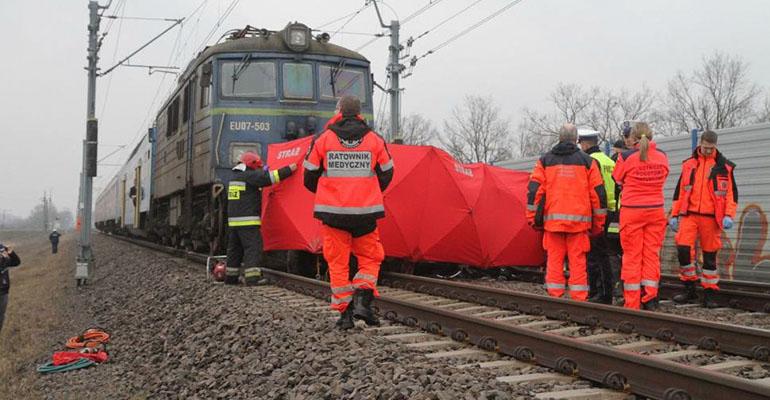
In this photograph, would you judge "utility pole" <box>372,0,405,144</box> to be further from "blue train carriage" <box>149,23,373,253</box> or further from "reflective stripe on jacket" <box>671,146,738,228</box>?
"reflective stripe on jacket" <box>671,146,738,228</box>

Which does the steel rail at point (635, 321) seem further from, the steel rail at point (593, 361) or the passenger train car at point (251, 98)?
the passenger train car at point (251, 98)

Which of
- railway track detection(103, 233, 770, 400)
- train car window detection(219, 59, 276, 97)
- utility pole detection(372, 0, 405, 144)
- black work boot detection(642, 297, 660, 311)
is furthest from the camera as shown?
utility pole detection(372, 0, 405, 144)

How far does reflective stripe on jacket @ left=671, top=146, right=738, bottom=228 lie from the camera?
6.98 meters

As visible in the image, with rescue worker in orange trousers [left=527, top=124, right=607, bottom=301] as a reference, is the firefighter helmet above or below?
above

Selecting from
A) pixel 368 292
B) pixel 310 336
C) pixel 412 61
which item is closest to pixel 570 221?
pixel 368 292

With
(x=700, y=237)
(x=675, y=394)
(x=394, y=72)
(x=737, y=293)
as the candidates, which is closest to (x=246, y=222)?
(x=700, y=237)

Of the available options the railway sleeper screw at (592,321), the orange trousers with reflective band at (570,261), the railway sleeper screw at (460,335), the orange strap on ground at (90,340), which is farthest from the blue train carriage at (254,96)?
the railway sleeper screw at (592,321)

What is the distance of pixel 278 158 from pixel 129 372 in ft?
11.6

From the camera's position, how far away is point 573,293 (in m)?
6.19

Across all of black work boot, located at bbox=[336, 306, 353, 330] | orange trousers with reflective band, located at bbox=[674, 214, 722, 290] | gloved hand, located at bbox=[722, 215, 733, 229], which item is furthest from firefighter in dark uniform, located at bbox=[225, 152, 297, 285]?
gloved hand, located at bbox=[722, 215, 733, 229]

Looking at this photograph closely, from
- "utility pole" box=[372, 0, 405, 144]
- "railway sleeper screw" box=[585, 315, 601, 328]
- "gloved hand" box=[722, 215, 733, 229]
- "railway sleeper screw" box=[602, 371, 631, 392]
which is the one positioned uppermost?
"utility pole" box=[372, 0, 405, 144]

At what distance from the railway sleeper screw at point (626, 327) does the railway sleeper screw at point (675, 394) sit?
1.91 metres

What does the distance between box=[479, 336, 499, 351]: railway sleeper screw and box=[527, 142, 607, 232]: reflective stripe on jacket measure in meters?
1.81

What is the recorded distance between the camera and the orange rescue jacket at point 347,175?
5.08 m
